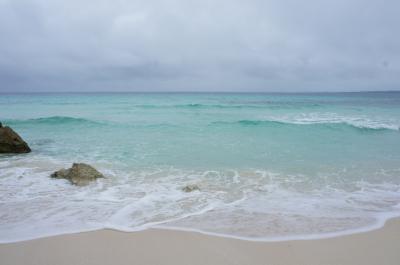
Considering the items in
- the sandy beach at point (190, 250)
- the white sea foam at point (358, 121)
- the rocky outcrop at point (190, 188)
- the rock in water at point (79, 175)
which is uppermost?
the white sea foam at point (358, 121)

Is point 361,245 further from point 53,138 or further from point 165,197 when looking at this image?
point 53,138

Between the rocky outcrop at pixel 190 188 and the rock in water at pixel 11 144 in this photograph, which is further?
the rock in water at pixel 11 144

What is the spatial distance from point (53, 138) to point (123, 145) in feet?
14.8

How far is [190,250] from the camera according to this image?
3.70 meters

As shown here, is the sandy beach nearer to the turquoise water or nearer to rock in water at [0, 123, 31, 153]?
the turquoise water

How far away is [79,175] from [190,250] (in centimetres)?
421

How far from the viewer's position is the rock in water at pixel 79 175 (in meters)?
6.64

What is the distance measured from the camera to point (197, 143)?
41.1ft

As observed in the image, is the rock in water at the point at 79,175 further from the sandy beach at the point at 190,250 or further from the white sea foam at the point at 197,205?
the sandy beach at the point at 190,250

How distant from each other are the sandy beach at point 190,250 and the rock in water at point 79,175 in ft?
9.04

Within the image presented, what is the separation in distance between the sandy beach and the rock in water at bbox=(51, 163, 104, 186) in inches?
108

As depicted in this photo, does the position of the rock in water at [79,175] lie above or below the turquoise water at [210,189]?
above

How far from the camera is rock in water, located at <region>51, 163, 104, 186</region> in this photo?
6.64 meters

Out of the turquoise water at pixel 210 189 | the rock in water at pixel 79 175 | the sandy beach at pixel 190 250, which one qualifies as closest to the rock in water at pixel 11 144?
the turquoise water at pixel 210 189
